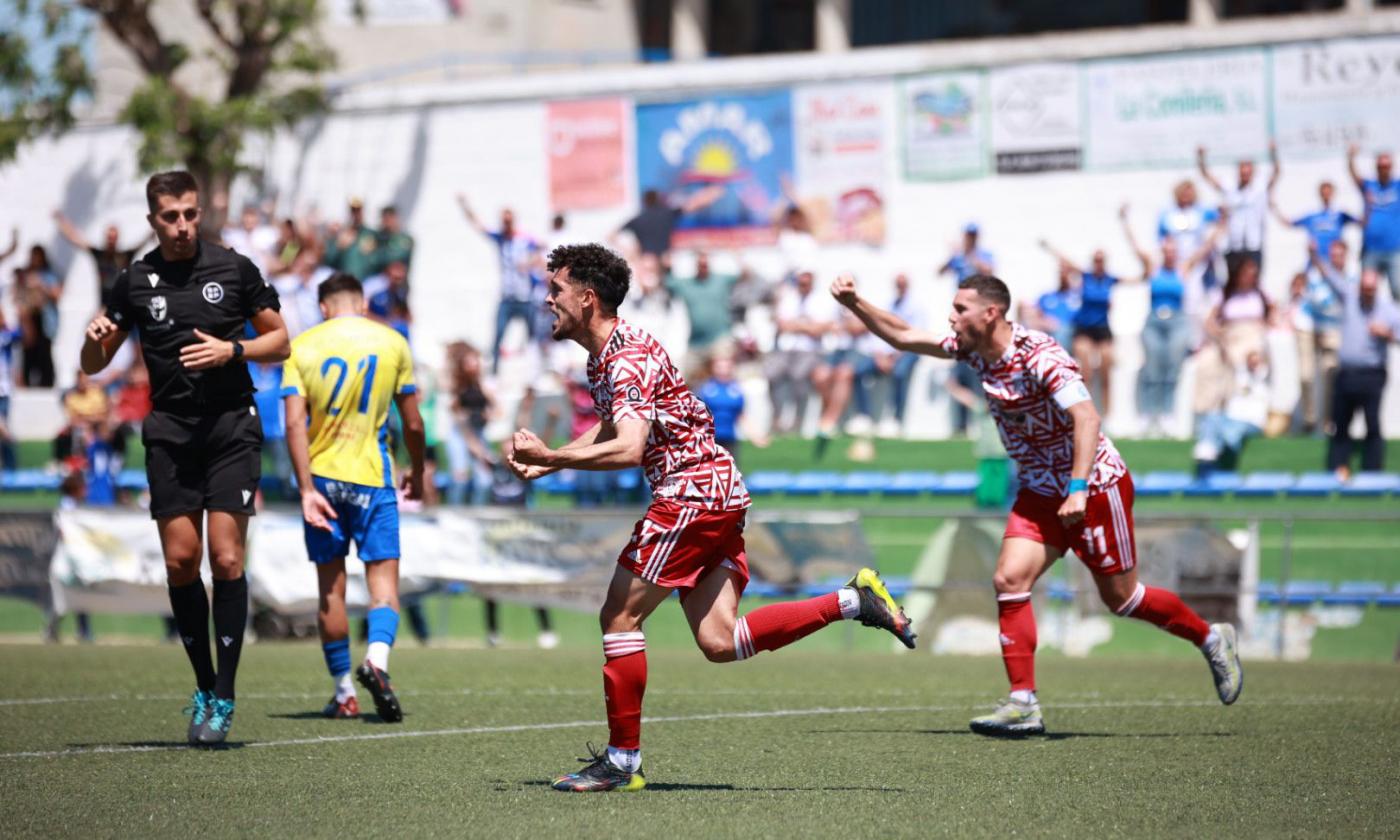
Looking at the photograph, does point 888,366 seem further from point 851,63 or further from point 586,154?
point 586,154

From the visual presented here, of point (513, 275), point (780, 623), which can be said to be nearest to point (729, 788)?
point (780, 623)

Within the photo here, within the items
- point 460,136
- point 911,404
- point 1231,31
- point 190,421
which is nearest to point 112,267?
point 460,136

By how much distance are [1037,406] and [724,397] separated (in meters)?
9.74

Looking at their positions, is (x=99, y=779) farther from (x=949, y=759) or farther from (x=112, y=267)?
(x=112, y=267)

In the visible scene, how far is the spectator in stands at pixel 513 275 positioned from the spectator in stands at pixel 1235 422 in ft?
27.1

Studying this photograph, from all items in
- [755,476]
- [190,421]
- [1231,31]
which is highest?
[1231,31]

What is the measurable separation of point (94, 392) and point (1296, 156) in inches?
547

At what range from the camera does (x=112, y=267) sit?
2278cm

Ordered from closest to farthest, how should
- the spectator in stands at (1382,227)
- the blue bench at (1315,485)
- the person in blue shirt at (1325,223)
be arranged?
the blue bench at (1315,485) → the spectator in stands at (1382,227) → the person in blue shirt at (1325,223)

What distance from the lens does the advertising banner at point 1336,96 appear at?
20797mm

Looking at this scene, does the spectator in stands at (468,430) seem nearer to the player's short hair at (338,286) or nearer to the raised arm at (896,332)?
the player's short hair at (338,286)

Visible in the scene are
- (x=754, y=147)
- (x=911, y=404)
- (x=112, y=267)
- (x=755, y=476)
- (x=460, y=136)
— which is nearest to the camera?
(x=755, y=476)

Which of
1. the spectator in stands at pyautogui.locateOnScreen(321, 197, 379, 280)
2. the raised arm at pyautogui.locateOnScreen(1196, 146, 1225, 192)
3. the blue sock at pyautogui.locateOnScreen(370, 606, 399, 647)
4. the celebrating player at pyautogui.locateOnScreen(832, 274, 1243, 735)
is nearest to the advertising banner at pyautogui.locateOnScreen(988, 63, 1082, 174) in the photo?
the raised arm at pyautogui.locateOnScreen(1196, 146, 1225, 192)

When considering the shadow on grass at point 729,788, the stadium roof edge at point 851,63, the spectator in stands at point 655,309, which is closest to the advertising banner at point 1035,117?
the stadium roof edge at point 851,63
